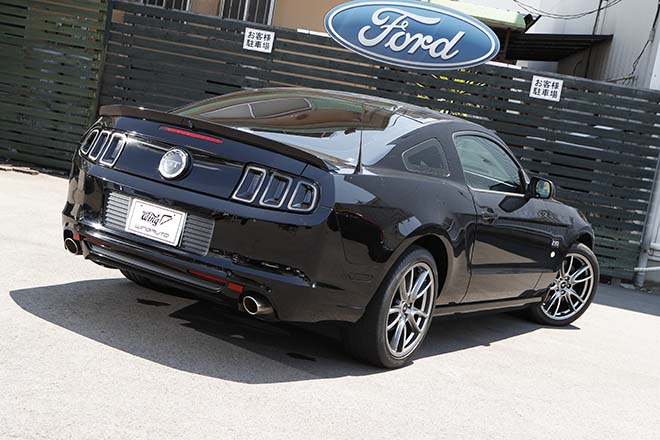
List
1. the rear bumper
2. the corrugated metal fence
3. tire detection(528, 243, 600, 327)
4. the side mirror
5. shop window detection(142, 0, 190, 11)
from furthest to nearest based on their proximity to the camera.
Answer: shop window detection(142, 0, 190, 11)
the corrugated metal fence
tire detection(528, 243, 600, 327)
the side mirror
the rear bumper

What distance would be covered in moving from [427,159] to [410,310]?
88 centimetres

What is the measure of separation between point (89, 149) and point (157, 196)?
691 millimetres

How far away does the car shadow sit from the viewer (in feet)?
14.0

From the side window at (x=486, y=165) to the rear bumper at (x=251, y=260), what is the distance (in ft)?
4.82

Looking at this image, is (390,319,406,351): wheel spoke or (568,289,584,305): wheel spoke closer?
(390,319,406,351): wheel spoke

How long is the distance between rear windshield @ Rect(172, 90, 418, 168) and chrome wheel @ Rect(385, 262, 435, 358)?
0.71 metres

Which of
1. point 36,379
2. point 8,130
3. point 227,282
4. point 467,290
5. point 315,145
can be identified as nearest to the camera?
point 36,379

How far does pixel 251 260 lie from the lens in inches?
161

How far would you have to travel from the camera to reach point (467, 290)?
536cm

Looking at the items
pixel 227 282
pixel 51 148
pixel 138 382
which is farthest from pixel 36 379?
pixel 51 148

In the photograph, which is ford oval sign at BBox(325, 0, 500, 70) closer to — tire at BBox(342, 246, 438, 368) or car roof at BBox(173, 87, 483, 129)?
car roof at BBox(173, 87, 483, 129)

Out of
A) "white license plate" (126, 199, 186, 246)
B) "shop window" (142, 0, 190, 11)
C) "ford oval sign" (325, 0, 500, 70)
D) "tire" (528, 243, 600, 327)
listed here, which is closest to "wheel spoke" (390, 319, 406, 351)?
"white license plate" (126, 199, 186, 246)

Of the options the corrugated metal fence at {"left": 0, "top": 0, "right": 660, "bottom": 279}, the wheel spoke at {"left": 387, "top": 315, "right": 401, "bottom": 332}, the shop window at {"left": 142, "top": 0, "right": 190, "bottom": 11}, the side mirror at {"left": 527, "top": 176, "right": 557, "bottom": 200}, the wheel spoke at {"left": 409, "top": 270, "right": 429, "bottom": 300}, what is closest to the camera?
the wheel spoke at {"left": 387, "top": 315, "right": 401, "bottom": 332}

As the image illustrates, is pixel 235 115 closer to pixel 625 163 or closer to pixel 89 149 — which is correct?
pixel 89 149
